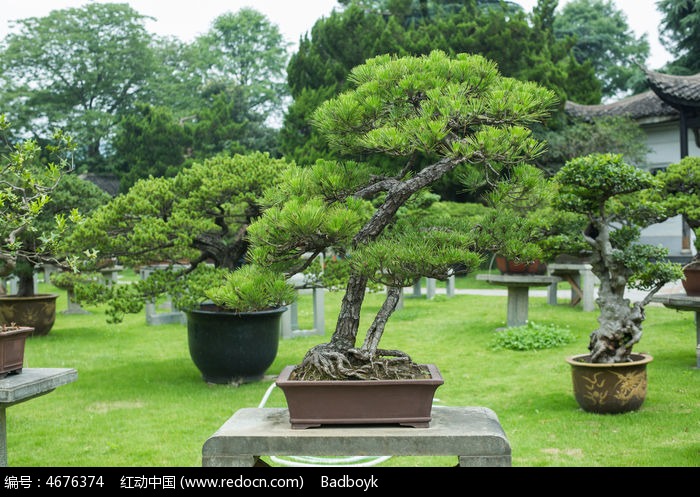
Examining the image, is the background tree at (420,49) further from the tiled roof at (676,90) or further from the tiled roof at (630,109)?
the tiled roof at (676,90)

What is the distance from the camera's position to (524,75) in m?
14.1

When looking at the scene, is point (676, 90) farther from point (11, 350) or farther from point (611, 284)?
point (11, 350)

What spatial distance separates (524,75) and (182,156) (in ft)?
31.7

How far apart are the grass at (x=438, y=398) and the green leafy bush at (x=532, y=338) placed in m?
0.10

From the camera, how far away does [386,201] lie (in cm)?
254

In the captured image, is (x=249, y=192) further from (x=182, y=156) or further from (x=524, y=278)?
(x=182, y=156)

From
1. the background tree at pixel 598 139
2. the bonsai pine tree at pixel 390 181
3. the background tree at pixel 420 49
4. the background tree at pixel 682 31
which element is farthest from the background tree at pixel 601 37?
the bonsai pine tree at pixel 390 181

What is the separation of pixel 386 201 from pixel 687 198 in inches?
177

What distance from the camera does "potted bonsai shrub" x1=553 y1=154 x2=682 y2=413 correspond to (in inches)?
185

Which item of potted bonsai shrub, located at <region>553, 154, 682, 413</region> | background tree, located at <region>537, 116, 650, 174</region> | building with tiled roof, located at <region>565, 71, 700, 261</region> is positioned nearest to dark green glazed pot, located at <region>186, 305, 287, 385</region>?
potted bonsai shrub, located at <region>553, 154, 682, 413</region>

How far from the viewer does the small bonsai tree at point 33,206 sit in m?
3.50

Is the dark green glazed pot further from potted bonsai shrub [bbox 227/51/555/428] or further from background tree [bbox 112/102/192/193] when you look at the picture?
background tree [bbox 112/102/192/193]

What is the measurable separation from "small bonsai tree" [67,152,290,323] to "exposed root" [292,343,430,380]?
298cm
